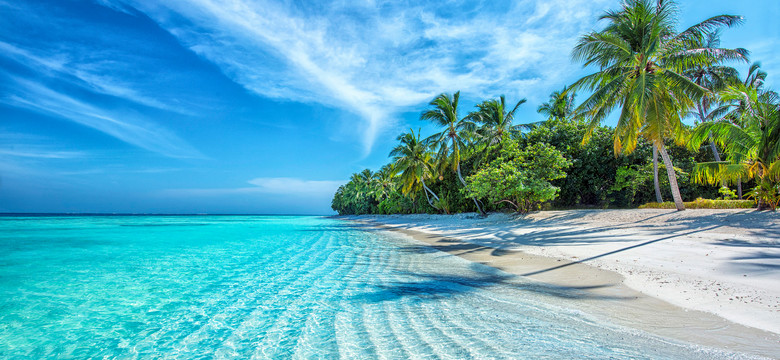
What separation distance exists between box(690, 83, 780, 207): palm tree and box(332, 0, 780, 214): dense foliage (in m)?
0.04

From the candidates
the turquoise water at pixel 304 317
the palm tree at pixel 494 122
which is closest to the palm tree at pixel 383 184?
the palm tree at pixel 494 122

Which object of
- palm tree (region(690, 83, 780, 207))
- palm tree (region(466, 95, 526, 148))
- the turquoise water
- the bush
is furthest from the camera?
palm tree (region(466, 95, 526, 148))

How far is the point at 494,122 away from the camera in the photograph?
77.9 feet

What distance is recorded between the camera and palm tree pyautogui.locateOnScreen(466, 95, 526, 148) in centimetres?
2327

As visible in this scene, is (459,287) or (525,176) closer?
(459,287)

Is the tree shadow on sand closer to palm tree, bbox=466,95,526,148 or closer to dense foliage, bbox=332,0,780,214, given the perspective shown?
dense foliage, bbox=332,0,780,214

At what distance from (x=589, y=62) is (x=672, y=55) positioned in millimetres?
2749

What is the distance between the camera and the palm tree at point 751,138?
375 inches

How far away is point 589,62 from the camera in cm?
1345

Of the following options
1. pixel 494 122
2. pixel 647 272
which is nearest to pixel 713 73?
pixel 494 122

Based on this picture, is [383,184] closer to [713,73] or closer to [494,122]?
[494,122]

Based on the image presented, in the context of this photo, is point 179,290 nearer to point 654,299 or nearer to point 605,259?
point 654,299

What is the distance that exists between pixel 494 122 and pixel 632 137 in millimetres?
11273

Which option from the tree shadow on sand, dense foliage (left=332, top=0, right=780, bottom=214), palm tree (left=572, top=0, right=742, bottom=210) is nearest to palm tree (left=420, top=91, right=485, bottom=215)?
dense foliage (left=332, top=0, right=780, bottom=214)
